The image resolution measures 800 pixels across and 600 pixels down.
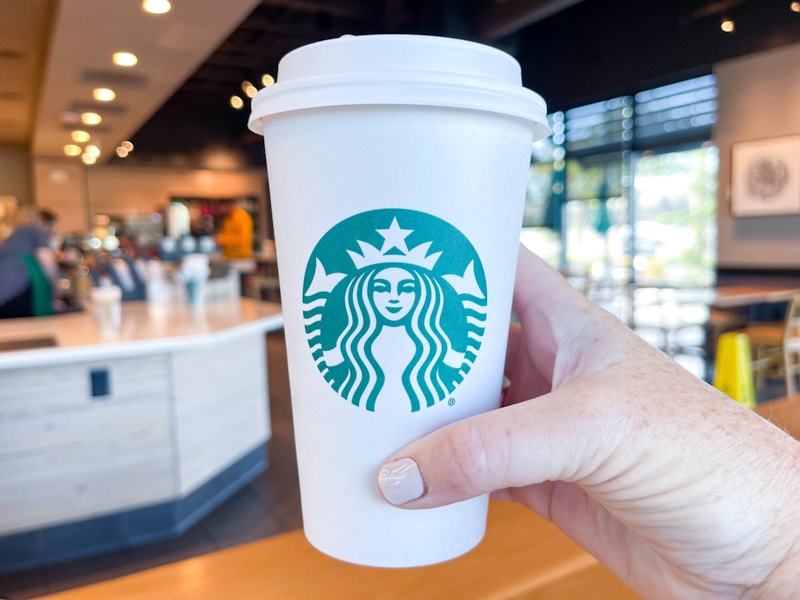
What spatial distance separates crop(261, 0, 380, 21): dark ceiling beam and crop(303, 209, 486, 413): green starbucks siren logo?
671 centimetres

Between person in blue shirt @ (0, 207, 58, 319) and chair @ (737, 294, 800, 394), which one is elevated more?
person in blue shirt @ (0, 207, 58, 319)

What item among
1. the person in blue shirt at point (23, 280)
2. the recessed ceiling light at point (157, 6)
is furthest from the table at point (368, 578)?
the person in blue shirt at point (23, 280)

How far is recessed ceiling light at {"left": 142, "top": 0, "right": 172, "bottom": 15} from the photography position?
3.68 metres

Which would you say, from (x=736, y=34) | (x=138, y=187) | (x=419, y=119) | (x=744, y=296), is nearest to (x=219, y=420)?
(x=419, y=119)

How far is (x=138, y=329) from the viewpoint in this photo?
9.16 ft

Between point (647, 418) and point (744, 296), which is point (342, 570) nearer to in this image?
point (647, 418)

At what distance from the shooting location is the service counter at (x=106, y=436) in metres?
2.30

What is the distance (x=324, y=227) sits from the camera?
1.69 feet

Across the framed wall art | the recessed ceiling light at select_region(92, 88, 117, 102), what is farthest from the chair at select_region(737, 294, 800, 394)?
the recessed ceiling light at select_region(92, 88, 117, 102)

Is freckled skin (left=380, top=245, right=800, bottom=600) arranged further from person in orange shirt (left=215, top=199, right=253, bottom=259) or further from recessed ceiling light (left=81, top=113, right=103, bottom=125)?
recessed ceiling light (left=81, top=113, right=103, bottom=125)

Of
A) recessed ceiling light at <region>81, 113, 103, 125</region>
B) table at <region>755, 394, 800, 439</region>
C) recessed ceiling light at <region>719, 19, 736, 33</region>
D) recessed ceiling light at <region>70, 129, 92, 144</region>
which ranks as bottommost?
table at <region>755, 394, 800, 439</region>

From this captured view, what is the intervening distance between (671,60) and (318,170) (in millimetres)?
6818

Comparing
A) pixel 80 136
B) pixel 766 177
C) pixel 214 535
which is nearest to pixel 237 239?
pixel 214 535

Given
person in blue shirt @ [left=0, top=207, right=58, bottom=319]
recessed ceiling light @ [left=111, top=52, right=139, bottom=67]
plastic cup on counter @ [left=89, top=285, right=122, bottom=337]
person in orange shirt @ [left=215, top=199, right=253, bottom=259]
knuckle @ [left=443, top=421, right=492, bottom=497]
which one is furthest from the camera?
person in orange shirt @ [left=215, top=199, right=253, bottom=259]
